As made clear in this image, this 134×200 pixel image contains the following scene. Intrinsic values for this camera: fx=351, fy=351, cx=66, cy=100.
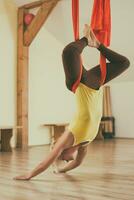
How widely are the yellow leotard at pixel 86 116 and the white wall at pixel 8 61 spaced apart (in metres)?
3.58

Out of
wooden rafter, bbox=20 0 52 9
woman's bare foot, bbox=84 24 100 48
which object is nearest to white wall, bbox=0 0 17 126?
wooden rafter, bbox=20 0 52 9

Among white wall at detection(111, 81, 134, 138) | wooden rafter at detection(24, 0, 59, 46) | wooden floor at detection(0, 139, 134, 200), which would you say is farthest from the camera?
white wall at detection(111, 81, 134, 138)

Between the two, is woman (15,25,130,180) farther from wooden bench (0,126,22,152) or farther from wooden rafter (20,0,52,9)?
wooden rafter (20,0,52,9)

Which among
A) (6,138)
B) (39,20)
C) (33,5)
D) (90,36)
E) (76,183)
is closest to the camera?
(90,36)

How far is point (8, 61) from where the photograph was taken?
642 cm

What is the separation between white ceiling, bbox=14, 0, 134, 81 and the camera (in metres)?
6.36

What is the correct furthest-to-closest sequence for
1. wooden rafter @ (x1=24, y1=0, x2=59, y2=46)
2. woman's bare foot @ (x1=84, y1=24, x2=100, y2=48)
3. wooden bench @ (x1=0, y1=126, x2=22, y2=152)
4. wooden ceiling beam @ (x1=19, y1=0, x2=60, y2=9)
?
wooden ceiling beam @ (x1=19, y1=0, x2=60, y2=9) → wooden rafter @ (x1=24, y1=0, x2=59, y2=46) → wooden bench @ (x1=0, y1=126, x2=22, y2=152) → woman's bare foot @ (x1=84, y1=24, x2=100, y2=48)

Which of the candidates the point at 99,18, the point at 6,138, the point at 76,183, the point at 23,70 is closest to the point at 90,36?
the point at 99,18

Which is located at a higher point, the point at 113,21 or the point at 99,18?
the point at 113,21

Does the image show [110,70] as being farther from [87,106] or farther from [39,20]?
[39,20]

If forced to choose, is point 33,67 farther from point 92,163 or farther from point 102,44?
point 102,44

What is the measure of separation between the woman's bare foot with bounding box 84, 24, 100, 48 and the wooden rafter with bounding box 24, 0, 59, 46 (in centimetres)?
373

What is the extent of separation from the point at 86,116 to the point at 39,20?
12.6 ft

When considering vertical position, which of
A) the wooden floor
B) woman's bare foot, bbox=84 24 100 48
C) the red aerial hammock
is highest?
the red aerial hammock
